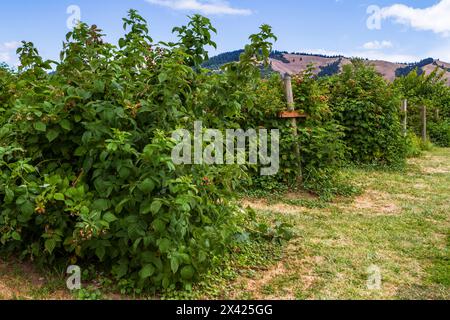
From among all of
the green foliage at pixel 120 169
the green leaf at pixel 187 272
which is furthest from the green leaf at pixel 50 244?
the green leaf at pixel 187 272

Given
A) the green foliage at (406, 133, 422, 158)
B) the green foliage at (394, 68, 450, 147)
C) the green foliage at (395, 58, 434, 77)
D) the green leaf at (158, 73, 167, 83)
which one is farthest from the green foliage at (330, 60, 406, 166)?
the green foliage at (395, 58, 434, 77)

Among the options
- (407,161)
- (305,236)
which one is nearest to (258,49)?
(305,236)

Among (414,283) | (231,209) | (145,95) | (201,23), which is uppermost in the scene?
(201,23)

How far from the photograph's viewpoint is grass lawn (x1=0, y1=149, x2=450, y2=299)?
130 inches

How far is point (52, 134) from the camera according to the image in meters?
3.22

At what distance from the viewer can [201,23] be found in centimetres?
390

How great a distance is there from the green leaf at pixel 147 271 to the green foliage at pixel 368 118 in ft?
21.2

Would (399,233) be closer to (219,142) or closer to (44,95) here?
(219,142)

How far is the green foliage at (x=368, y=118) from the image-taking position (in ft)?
29.1

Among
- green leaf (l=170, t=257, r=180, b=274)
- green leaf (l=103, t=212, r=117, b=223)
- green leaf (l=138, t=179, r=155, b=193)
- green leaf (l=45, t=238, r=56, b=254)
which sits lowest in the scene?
green leaf (l=170, t=257, r=180, b=274)

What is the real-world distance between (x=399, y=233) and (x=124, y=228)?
3143mm

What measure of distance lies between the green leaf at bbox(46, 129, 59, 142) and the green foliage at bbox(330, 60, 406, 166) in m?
6.41

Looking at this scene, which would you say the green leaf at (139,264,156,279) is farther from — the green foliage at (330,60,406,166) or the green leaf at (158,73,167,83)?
the green foliage at (330,60,406,166)
